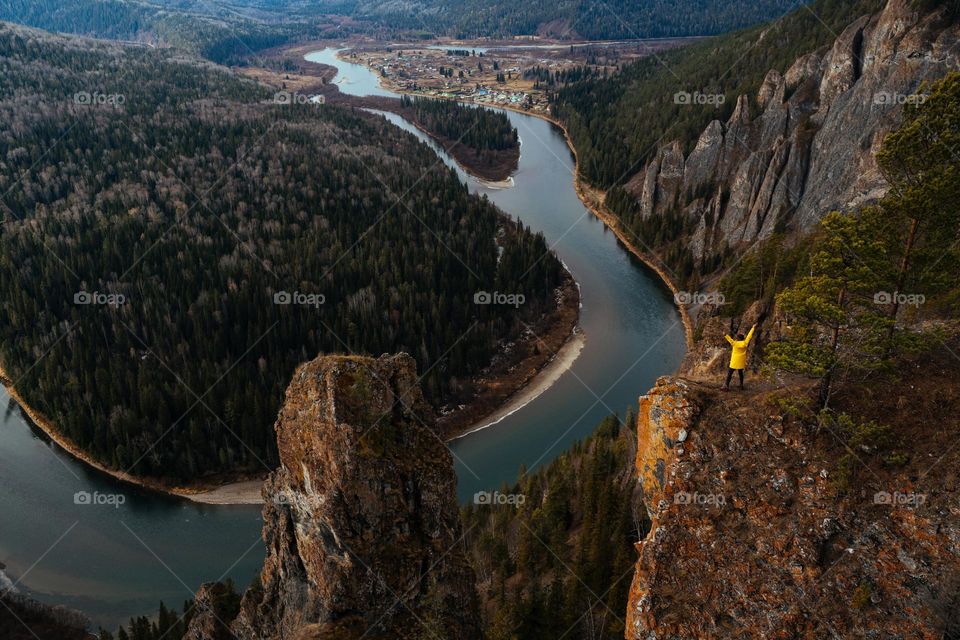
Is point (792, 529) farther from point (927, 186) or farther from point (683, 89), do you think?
point (683, 89)

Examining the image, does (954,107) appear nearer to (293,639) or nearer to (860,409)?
(860,409)

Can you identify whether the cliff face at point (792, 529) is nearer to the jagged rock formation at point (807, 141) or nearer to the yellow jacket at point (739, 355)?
the yellow jacket at point (739, 355)

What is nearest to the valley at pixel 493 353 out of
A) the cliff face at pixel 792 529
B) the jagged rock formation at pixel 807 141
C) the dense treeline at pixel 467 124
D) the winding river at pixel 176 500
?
the cliff face at pixel 792 529

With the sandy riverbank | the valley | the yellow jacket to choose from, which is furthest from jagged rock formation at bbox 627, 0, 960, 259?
the yellow jacket

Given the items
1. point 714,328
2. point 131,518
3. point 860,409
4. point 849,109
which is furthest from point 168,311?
point 849,109

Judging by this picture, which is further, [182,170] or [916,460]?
[182,170]

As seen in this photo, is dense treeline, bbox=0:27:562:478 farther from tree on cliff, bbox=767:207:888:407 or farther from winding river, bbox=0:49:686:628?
tree on cliff, bbox=767:207:888:407
